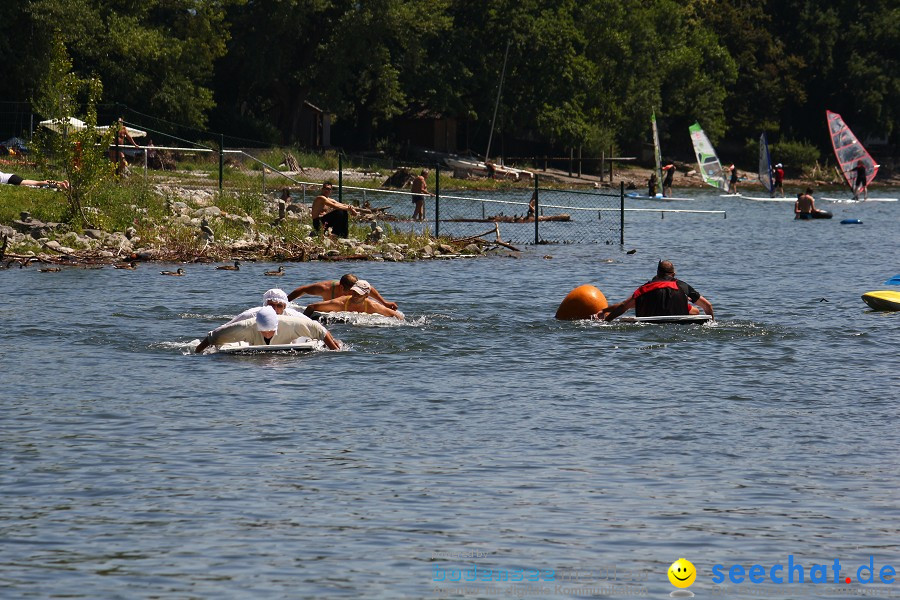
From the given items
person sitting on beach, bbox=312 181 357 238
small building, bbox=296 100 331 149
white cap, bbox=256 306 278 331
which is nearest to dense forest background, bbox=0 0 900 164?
small building, bbox=296 100 331 149

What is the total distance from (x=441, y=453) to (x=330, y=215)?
23684mm

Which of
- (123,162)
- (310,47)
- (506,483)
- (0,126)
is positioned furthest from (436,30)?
(506,483)

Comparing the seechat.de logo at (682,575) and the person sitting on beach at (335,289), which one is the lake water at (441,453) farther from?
the person sitting on beach at (335,289)

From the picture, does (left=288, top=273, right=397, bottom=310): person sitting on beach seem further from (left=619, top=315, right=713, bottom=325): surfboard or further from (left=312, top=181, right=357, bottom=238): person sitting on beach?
(left=312, top=181, right=357, bottom=238): person sitting on beach

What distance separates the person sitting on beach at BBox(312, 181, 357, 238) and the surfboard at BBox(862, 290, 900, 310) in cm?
1493

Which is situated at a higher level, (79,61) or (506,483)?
(79,61)

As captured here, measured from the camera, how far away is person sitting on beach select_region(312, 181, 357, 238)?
121ft

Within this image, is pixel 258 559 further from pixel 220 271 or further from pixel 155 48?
pixel 155 48

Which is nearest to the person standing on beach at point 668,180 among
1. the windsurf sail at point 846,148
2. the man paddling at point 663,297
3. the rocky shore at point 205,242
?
the windsurf sail at point 846,148

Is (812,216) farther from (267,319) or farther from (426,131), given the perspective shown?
(267,319)

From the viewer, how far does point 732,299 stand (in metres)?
29.0

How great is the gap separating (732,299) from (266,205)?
626 inches

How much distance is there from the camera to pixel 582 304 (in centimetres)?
2383

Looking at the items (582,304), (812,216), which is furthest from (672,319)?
(812,216)
